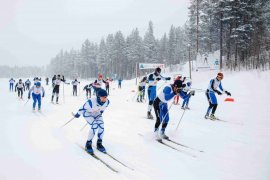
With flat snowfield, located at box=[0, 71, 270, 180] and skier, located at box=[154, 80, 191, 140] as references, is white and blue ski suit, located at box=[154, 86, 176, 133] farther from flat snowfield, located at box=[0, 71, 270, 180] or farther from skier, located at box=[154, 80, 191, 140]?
flat snowfield, located at box=[0, 71, 270, 180]

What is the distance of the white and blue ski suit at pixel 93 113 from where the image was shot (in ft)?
20.6

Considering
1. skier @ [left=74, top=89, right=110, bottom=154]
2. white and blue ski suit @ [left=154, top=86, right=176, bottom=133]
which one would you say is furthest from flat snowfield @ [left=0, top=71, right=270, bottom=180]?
white and blue ski suit @ [left=154, top=86, right=176, bottom=133]

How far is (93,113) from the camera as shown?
21.3ft

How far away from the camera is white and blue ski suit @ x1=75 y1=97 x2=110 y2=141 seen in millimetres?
6277

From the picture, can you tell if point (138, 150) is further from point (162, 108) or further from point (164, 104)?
point (164, 104)

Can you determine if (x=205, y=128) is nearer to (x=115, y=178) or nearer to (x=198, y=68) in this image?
(x=115, y=178)

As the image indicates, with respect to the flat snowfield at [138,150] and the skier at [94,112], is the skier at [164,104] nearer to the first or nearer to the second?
the flat snowfield at [138,150]

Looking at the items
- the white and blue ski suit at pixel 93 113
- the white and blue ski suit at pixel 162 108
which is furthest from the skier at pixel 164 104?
the white and blue ski suit at pixel 93 113

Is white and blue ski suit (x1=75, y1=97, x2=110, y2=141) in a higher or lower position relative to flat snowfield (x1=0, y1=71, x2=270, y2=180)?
higher

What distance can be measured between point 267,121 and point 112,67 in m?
70.5

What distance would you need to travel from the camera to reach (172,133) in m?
8.49

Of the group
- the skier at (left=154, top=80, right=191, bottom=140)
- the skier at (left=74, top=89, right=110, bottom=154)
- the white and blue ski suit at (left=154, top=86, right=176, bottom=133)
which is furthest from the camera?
the white and blue ski suit at (left=154, top=86, right=176, bottom=133)

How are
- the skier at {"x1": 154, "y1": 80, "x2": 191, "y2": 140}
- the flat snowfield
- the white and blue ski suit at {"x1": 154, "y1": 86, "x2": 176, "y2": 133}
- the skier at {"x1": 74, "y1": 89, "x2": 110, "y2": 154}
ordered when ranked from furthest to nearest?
the white and blue ski suit at {"x1": 154, "y1": 86, "x2": 176, "y2": 133} → the skier at {"x1": 154, "y1": 80, "x2": 191, "y2": 140} → the skier at {"x1": 74, "y1": 89, "x2": 110, "y2": 154} → the flat snowfield

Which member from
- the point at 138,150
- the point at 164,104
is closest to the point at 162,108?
the point at 164,104
